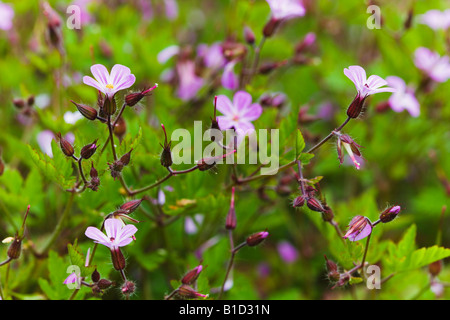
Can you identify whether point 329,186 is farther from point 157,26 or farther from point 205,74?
point 157,26

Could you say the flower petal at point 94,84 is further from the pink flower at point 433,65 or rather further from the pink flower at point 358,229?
the pink flower at point 433,65

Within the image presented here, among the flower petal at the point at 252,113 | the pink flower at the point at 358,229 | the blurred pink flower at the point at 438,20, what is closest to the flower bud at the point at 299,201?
the pink flower at the point at 358,229

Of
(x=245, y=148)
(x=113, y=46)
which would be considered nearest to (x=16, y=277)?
(x=245, y=148)

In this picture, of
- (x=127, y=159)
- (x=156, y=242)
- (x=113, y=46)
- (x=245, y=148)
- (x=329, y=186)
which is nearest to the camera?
(x=127, y=159)

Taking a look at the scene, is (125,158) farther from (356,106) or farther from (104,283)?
(356,106)

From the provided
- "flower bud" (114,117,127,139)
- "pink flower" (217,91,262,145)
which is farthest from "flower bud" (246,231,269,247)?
"flower bud" (114,117,127,139)

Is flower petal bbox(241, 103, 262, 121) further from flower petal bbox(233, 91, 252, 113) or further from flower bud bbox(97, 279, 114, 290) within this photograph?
flower bud bbox(97, 279, 114, 290)

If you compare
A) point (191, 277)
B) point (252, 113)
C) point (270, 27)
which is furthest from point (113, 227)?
point (270, 27)
